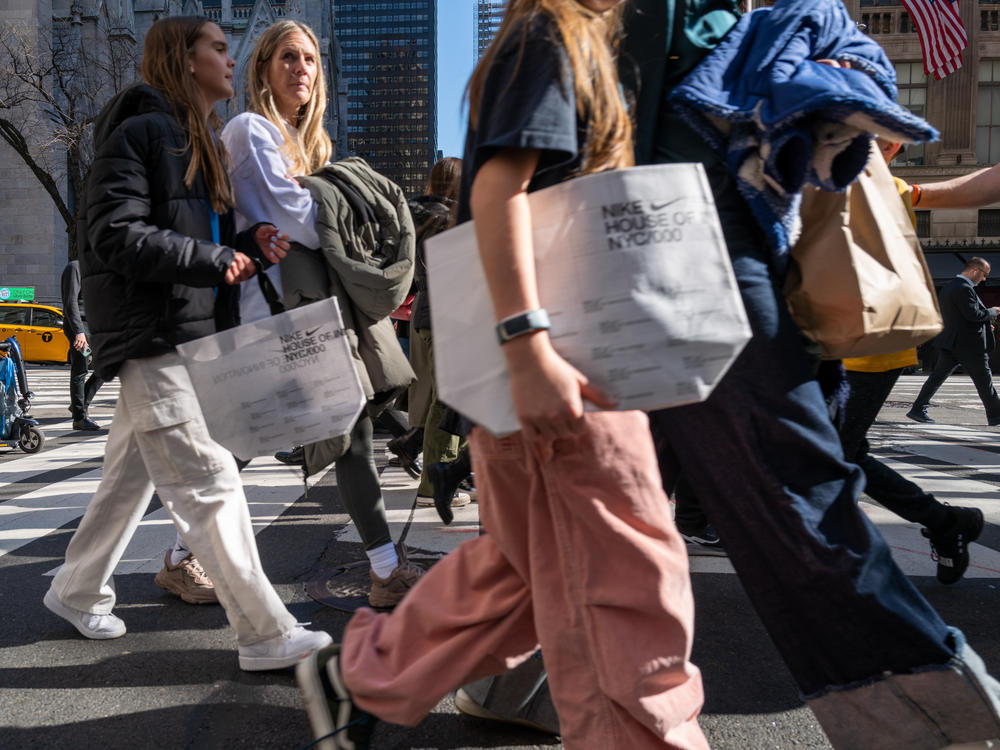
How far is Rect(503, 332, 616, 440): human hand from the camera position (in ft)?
4.74

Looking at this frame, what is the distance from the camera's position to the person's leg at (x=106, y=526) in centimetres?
289

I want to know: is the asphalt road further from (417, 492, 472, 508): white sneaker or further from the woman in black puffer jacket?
(417, 492, 472, 508): white sneaker

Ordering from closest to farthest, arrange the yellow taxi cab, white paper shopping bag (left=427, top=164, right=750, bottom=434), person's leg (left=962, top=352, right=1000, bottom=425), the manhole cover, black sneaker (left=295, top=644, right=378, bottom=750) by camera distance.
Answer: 1. white paper shopping bag (left=427, top=164, right=750, bottom=434)
2. black sneaker (left=295, top=644, right=378, bottom=750)
3. the manhole cover
4. person's leg (left=962, top=352, right=1000, bottom=425)
5. the yellow taxi cab

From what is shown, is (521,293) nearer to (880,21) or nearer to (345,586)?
(345,586)

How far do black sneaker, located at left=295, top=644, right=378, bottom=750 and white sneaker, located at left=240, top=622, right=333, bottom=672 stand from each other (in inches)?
28.3

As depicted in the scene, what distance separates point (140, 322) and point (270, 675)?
3.72 feet

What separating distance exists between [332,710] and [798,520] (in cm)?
107

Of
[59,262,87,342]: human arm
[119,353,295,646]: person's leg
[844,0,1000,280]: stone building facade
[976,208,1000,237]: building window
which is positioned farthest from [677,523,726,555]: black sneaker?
[976,208,1000,237]: building window

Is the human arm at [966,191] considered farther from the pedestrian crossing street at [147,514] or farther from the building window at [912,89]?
the building window at [912,89]

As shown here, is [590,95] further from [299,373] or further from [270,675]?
[270,675]

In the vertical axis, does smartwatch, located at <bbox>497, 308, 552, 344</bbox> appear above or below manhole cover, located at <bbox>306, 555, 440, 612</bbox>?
above

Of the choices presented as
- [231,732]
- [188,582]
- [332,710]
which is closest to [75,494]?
[188,582]

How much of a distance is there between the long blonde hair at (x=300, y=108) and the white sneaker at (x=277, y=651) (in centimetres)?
163

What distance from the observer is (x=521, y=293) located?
58.1 inches
